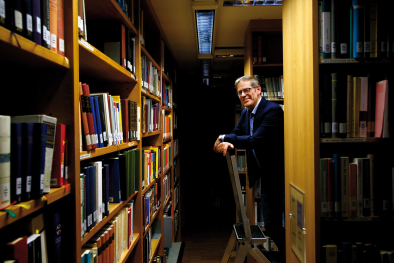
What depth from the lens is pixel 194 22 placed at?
8.29ft

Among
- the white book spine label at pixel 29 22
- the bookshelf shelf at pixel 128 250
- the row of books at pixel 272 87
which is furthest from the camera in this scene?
the row of books at pixel 272 87

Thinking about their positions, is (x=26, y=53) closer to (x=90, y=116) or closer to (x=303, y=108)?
(x=90, y=116)

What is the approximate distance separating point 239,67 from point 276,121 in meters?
2.63

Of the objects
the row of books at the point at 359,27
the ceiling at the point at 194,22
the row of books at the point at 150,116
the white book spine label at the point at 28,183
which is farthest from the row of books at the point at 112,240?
the ceiling at the point at 194,22

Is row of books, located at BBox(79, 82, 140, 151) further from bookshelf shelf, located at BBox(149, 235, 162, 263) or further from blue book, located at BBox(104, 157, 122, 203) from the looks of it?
bookshelf shelf, located at BBox(149, 235, 162, 263)

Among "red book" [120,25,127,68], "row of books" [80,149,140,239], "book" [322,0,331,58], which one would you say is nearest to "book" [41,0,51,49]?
"row of books" [80,149,140,239]

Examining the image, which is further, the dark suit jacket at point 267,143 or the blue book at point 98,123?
the dark suit jacket at point 267,143

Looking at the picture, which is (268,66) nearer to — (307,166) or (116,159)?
(307,166)

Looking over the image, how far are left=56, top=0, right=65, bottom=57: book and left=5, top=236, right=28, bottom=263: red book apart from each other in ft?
Result: 1.90

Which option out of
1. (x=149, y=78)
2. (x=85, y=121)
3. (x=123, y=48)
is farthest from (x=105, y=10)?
(x=149, y=78)

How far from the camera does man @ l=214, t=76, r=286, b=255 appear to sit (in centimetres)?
207

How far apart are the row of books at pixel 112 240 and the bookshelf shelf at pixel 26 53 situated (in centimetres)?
75

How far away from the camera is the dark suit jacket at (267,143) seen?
2059 mm

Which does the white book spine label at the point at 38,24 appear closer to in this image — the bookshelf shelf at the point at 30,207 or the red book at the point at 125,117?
the bookshelf shelf at the point at 30,207
